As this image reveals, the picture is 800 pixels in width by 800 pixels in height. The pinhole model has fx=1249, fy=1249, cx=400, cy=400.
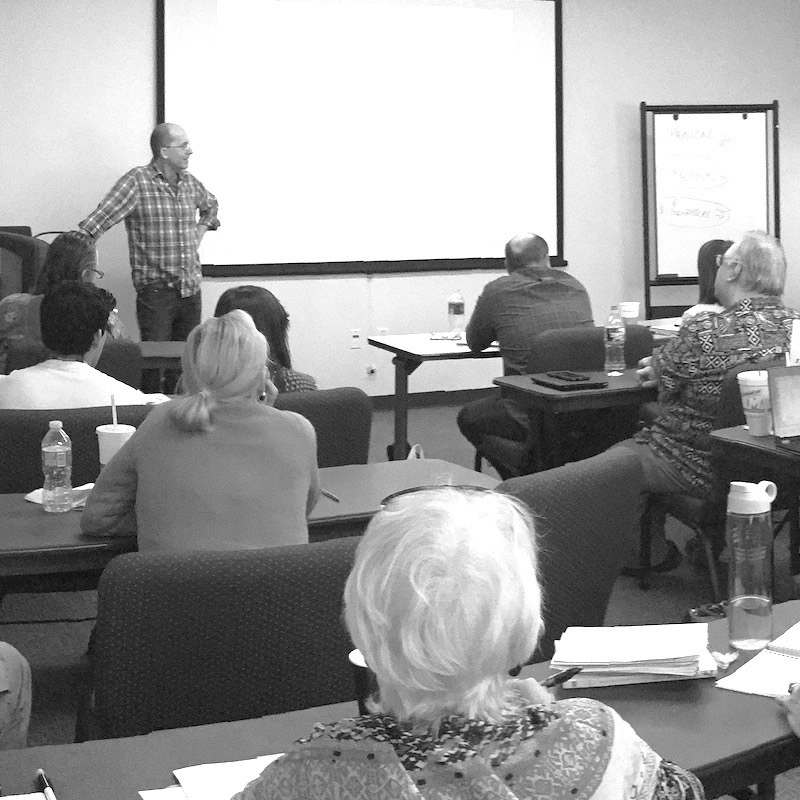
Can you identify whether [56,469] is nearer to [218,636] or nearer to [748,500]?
[218,636]

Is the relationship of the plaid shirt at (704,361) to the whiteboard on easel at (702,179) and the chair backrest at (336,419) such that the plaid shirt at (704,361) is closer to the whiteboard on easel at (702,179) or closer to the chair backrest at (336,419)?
the chair backrest at (336,419)

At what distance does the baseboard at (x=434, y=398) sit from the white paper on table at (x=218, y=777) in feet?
22.0

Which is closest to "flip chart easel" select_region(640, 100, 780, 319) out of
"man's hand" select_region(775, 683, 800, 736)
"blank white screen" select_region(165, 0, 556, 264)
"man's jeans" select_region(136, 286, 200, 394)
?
"blank white screen" select_region(165, 0, 556, 264)

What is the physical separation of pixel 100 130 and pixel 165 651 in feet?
20.0

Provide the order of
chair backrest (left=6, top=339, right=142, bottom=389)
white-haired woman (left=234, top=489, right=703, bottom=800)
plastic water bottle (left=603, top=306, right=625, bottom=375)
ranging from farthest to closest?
plastic water bottle (left=603, top=306, right=625, bottom=375), chair backrest (left=6, top=339, right=142, bottom=389), white-haired woman (left=234, top=489, right=703, bottom=800)

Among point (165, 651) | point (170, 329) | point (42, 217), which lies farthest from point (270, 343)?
point (42, 217)

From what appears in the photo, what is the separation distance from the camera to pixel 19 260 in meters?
6.65

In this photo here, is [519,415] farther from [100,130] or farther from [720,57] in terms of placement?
[720,57]

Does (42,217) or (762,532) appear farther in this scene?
(42,217)

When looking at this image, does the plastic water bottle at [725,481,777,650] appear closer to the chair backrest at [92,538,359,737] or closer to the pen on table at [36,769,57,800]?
the chair backrest at [92,538,359,737]

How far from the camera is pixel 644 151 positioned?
28.9 ft

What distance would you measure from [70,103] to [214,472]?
5.37m

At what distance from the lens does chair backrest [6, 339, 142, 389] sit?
4.60 m

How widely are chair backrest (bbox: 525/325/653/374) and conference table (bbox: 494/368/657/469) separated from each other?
18 centimetres
